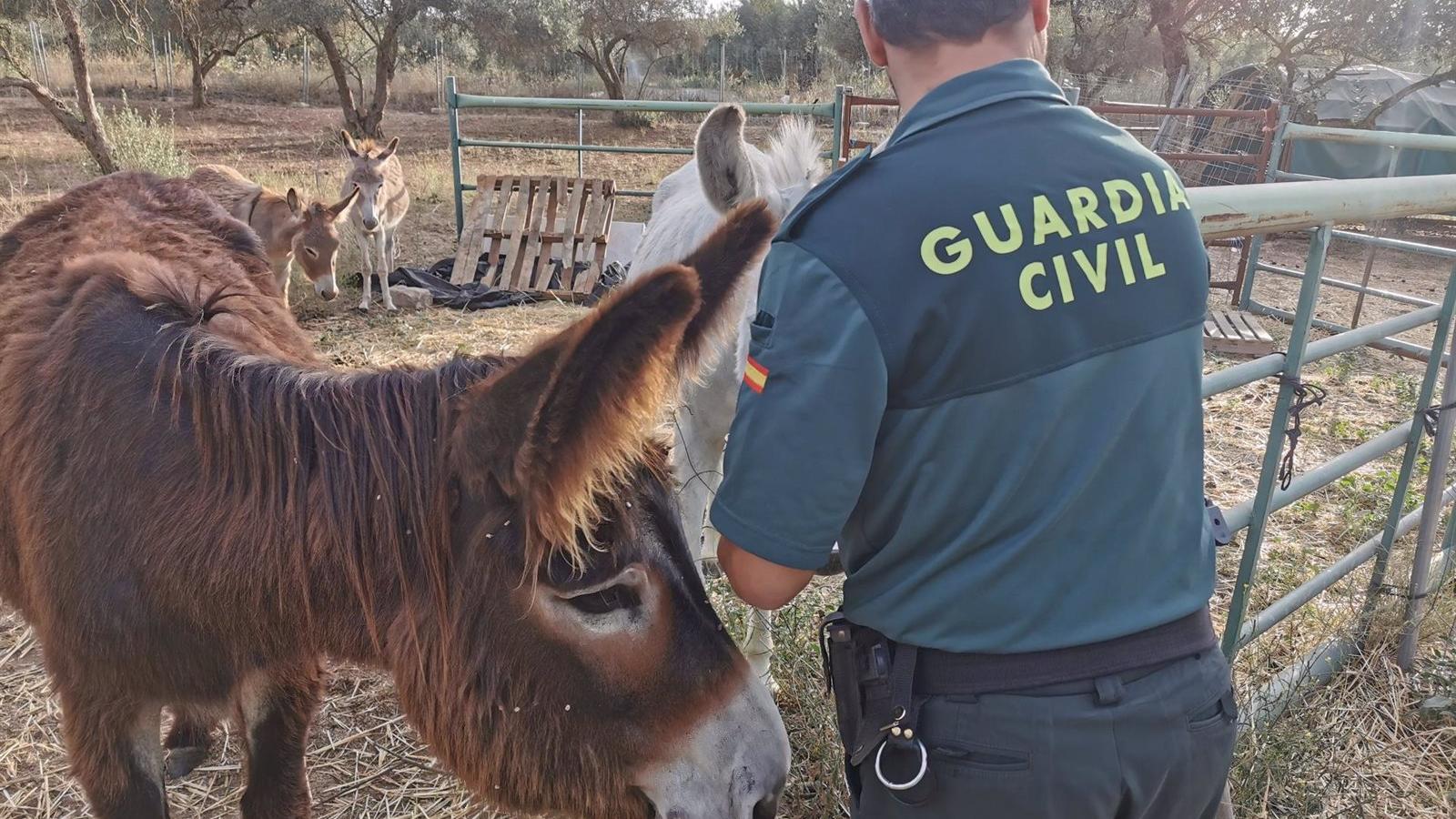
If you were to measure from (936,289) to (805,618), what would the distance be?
1872 mm

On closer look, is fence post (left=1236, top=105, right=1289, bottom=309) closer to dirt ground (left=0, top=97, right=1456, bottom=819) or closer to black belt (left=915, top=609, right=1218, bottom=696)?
dirt ground (left=0, top=97, right=1456, bottom=819)

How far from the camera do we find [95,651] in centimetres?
180

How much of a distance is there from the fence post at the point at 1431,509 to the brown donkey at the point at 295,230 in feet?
Result: 28.8

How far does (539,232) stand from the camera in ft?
33.6

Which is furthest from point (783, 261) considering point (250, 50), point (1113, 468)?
point (250, 50)

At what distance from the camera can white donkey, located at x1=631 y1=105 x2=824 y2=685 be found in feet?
9.20

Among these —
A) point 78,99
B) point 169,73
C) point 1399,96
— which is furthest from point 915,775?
point 169,73

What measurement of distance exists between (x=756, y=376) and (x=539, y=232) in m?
9.52

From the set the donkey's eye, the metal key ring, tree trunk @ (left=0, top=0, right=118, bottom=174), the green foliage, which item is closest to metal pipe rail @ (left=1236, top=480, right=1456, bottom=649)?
the metal key ring

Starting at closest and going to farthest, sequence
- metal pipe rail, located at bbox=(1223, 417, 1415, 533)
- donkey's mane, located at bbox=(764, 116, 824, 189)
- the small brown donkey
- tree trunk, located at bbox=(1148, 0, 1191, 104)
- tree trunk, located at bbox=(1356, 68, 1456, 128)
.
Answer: the small brown donkey, metal pipe rail, located at bbox=(1223, 417, 1415, 533), donkey's mane, located at bbox=(764, 116, 824, 189), tree trunk, located at bbox=(1356, 68, 1456, 128), tree trunk, located at bbox=(1148, 0, 1191, 104)

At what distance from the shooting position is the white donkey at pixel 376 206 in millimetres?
9398

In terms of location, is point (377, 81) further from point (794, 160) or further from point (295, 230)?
point (794, 160)

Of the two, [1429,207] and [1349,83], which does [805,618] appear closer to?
[1429,207]

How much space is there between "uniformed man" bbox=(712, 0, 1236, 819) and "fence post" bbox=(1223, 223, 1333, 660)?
1.21 metres
